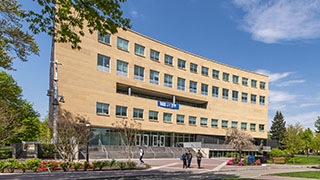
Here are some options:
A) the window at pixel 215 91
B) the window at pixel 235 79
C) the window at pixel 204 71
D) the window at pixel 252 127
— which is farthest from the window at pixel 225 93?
the window at pixel 252 127

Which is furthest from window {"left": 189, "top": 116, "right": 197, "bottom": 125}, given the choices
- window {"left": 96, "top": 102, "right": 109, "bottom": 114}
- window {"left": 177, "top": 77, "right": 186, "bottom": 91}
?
window {"left": 96, "top": 102, "right": 109, "bottom": 114}

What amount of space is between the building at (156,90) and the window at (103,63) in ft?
0.49

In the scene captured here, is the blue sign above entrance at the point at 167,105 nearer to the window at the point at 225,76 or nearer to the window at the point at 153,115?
the window at the point at 153,115

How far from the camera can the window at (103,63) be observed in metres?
43.1

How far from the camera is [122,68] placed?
45844 millimetres

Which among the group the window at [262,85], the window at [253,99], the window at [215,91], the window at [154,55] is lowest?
the window at [253,99]

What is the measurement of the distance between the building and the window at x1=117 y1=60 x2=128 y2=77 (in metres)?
0.16

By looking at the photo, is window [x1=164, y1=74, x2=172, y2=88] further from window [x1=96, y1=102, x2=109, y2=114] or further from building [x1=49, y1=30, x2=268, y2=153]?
window [x1=96, y1=102, x2=109, y2=114]

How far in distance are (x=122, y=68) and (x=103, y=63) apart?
3.44 meters

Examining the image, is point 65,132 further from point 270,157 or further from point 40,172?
point 270,157

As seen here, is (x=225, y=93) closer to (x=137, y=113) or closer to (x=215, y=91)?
(x=215, y=91)

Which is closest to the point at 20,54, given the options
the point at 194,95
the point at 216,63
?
the point at 194,95

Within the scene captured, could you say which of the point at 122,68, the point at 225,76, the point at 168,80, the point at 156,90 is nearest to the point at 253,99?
the point at 225,76

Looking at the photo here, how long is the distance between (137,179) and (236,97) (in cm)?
5174
